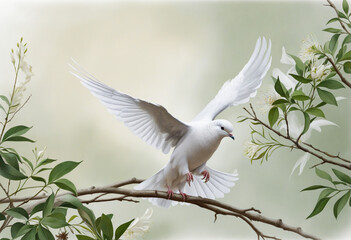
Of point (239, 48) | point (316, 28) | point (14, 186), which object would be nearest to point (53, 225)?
point (14, 186)

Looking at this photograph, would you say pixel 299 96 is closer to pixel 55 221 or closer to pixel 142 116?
pixel 142 116

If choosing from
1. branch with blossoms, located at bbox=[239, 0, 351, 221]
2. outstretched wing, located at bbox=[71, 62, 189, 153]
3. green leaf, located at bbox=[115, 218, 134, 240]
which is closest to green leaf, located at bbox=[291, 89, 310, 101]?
branch with blossoms, located at bbox=[239, 0, 351, 221]

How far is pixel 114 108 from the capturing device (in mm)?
607

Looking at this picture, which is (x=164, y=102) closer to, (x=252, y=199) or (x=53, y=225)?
(x=252, y=199)

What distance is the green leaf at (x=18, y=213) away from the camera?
515mm

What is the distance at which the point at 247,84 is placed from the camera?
0.69 metres

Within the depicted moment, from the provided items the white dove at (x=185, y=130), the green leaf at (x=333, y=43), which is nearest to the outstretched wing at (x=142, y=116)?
the white dove at (x=185, y=130)

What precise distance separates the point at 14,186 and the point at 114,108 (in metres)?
0.29

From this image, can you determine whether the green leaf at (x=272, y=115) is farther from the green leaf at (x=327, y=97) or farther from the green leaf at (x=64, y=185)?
the green leaf at (x=64, y=185)

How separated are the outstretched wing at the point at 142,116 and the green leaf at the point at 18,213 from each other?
16 cm

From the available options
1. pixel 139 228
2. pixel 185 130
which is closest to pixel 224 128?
pixel 185 130

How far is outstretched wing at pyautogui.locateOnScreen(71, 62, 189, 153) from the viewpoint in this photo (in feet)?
1.95

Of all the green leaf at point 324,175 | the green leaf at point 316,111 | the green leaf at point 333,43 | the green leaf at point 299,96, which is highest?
the green leaf at point 333,43

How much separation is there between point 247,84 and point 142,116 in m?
0.16
